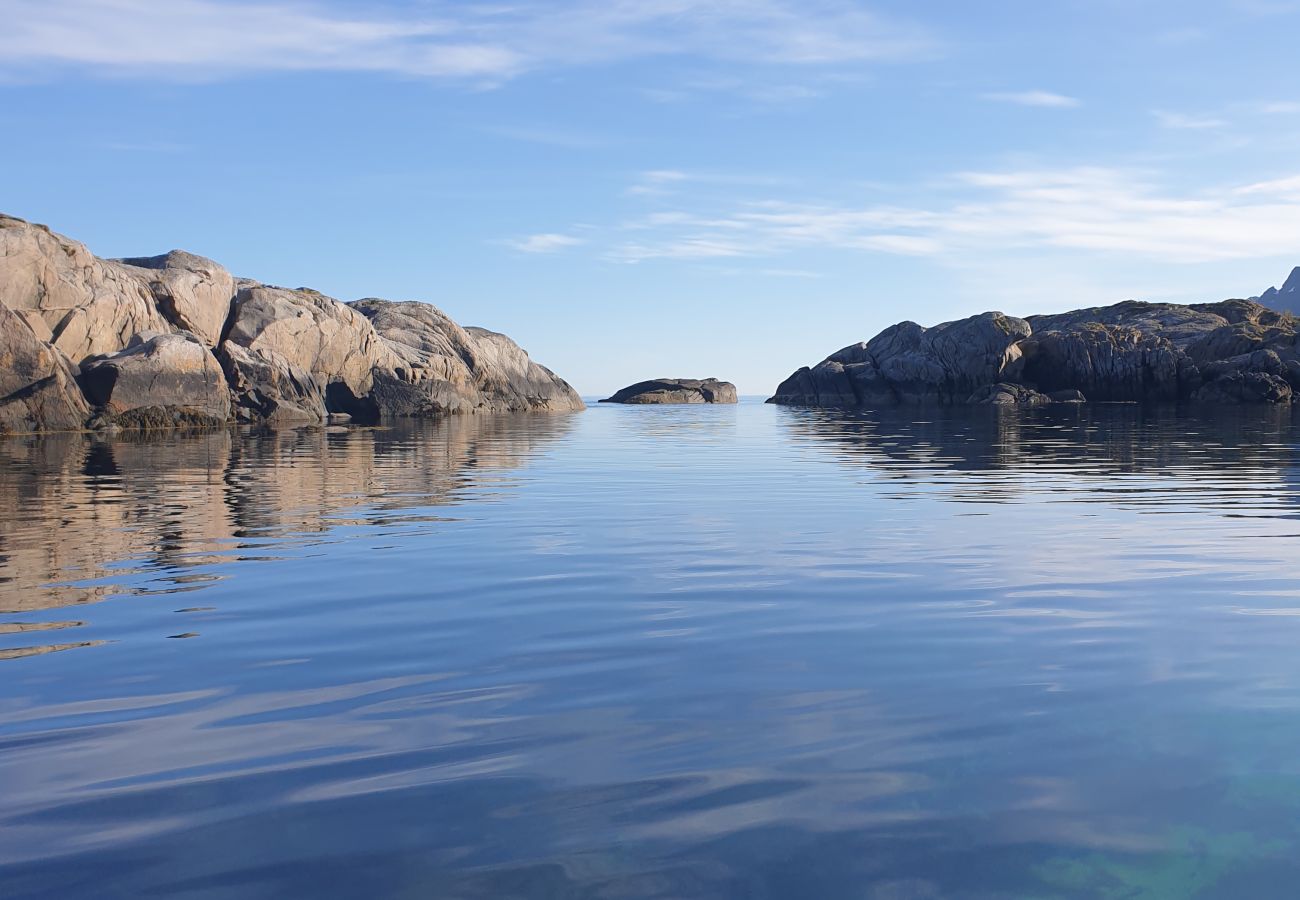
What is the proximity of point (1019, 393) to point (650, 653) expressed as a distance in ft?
248

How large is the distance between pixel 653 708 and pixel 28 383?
33.1 m

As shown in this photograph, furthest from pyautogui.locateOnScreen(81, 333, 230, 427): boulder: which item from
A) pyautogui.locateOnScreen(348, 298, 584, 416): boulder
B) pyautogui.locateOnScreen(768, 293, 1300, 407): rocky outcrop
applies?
pyautogui.locateOnScreen(768, 293, 1300, 407): rocky outcrop

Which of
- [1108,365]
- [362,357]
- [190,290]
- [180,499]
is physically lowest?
[180,499]

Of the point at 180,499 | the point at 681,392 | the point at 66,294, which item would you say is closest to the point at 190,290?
the point at 66,294

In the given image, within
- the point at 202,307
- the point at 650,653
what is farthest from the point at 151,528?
the point at 202,307

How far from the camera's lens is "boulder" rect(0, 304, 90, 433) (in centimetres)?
3231

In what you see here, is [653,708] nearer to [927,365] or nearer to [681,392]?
[927,365]

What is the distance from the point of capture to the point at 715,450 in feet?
99.2

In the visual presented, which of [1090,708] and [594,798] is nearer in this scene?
[594,798]

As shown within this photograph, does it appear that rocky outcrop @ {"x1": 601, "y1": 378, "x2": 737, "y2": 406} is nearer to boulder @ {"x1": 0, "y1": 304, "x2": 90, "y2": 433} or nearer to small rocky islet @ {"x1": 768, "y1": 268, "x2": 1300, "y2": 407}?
small rocky islet @ {"x1": 768, "y1": 268, "x2": 1300, "y2": 407}

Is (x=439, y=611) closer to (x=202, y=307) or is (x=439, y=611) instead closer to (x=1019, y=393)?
(x=202, y=307)

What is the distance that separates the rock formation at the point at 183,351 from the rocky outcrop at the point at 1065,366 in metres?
34.8

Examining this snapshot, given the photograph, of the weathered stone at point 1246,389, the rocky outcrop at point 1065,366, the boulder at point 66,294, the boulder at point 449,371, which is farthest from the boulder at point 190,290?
the weathered stone at point 1246,389

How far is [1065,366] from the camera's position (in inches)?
3223
